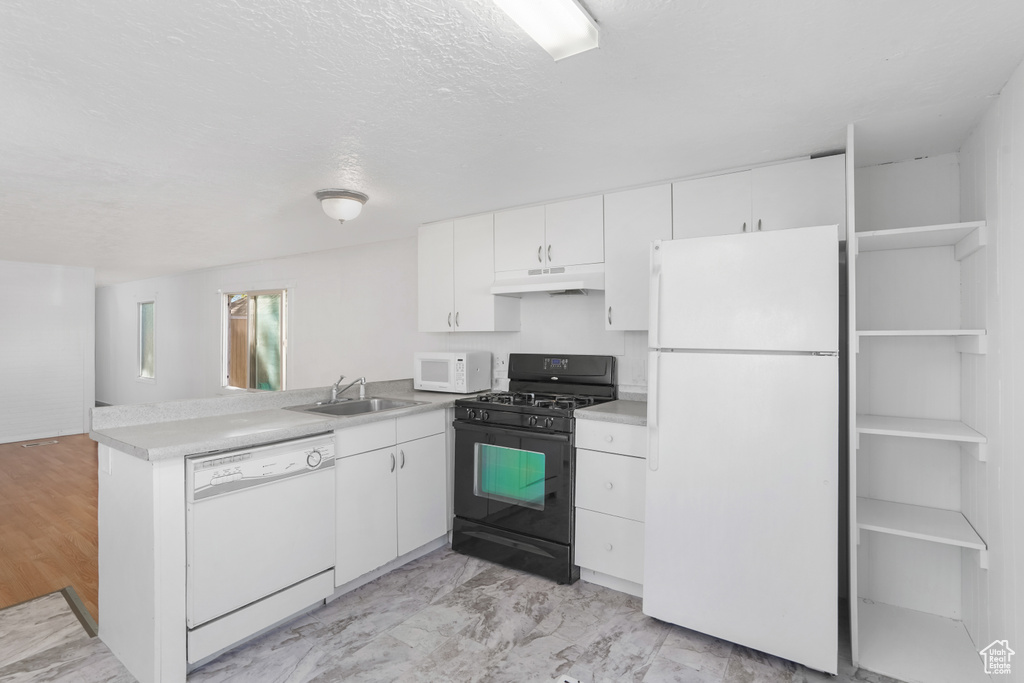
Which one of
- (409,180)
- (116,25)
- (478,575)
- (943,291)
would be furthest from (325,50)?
(943,291)

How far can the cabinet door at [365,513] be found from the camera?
2.60 m

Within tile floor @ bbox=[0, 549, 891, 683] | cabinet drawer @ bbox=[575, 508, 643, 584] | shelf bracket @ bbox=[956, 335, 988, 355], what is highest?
shelf bracket @ bbox=[956, 335, 988, 355]

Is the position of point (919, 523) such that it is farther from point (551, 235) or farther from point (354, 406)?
point (354, 406)

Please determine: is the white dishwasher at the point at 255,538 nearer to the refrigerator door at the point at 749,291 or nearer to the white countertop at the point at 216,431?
the white countertop at the point at 216,431

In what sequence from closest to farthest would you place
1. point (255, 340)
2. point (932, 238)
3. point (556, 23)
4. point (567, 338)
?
1. point (556, 23)
2. point (932, 238)
3. point (567, 338)
4. point (255, 340)

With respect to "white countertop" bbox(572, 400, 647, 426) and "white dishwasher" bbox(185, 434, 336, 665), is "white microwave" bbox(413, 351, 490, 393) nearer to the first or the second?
"white countertop" bbox(572, 400, 647, 426)

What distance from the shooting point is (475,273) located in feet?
11.8

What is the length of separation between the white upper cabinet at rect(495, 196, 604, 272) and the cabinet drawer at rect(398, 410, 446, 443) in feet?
3.50

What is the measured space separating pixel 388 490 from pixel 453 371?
3.29 ft

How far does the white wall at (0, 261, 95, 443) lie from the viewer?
20.1 ft

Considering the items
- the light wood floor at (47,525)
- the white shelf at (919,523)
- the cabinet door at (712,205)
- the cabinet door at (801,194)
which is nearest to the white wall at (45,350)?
the light wood floor at (47,525)

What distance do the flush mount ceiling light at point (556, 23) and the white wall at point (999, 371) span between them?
1.46m

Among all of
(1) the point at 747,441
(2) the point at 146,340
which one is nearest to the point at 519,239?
(1) the point at 747,441

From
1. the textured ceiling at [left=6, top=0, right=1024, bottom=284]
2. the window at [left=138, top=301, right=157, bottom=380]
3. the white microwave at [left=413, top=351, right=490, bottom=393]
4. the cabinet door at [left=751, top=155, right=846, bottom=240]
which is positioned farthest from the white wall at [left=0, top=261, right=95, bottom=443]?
the cabinet door at [left=751, top=155, right=846, bottom=240]
